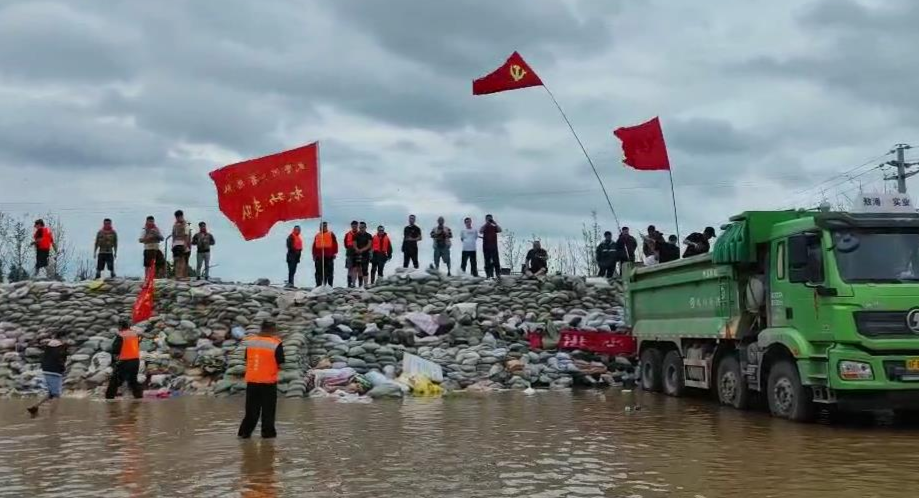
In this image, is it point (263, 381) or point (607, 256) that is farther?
point (607, 256)

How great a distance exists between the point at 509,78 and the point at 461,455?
11.0m

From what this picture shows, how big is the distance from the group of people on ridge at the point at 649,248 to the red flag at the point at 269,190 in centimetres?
730

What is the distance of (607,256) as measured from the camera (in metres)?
22.5

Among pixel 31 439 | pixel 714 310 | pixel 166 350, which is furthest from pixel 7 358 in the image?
pixel 714 310

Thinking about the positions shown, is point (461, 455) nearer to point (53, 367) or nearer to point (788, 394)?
point (788, 394)

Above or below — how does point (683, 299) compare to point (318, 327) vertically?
above

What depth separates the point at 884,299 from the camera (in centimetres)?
1033

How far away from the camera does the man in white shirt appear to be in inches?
875

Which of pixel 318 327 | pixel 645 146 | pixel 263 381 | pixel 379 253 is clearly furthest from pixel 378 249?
pixel 263 381

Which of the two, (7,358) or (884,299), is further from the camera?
(7,358)

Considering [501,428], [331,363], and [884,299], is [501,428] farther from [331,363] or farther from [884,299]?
[331,363]

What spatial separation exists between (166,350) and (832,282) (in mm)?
13304

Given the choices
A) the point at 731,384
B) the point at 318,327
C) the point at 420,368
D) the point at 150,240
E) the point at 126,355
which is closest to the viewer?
the point at 731,384

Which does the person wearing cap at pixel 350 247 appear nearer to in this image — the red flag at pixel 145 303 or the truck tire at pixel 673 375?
the red flag at pixel 145 303
